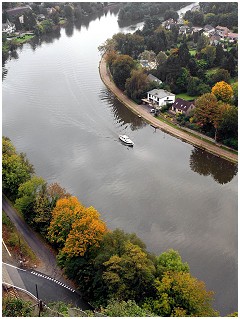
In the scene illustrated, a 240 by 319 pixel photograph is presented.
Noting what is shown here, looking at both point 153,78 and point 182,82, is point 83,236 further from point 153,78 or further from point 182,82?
point 153,78

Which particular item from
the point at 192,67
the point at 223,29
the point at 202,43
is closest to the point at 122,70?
the point at 192,67

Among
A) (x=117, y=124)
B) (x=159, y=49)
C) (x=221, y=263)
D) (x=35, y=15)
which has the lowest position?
(x=221, y=263)

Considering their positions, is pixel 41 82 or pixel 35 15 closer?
pixel 41 82

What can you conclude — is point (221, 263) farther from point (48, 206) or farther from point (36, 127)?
point (36, 127)

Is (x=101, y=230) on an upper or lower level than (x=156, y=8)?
lower

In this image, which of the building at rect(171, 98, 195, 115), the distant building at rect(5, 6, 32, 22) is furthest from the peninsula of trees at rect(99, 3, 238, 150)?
the distant building at rect(5, 6, 32, 22)

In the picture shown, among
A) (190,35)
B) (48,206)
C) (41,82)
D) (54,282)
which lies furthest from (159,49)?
(54,282)

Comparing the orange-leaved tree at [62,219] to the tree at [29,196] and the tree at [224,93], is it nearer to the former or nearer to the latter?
the tree at [29,196]
